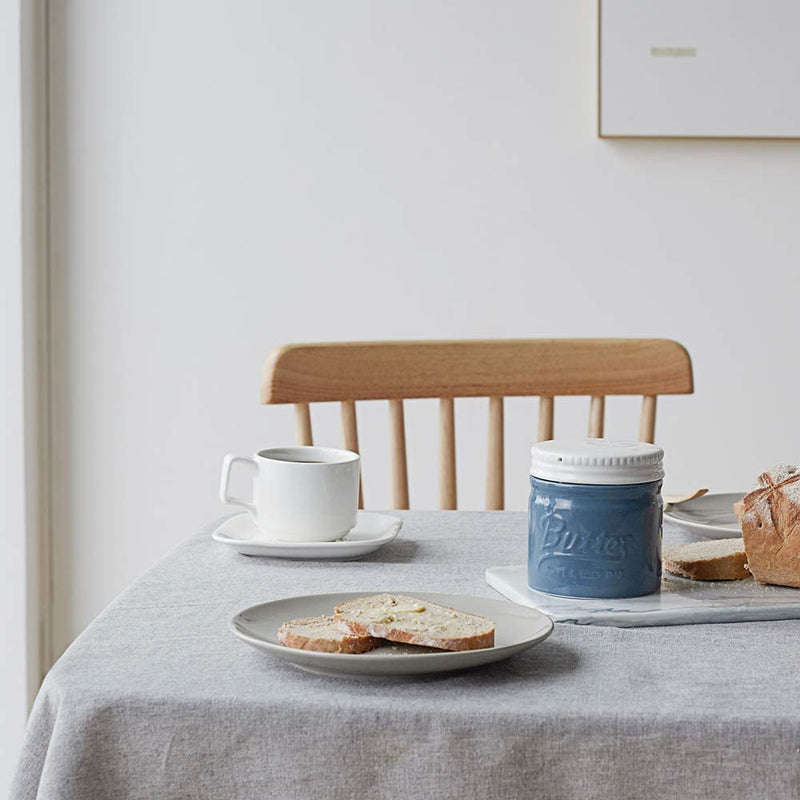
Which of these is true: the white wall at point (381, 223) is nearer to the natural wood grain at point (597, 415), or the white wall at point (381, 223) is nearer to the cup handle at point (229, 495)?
the natural wood grain at point (597, 415)

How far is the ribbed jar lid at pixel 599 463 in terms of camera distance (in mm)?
684

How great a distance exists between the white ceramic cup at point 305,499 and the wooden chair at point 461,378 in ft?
1.41

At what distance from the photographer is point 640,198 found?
194cm

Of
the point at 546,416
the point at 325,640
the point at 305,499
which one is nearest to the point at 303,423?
the point at 546,416

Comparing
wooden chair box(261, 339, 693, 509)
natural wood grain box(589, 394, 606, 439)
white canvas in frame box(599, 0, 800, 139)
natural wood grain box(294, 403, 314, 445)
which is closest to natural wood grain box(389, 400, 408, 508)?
wooden chair box(261, 339, 693, 509)

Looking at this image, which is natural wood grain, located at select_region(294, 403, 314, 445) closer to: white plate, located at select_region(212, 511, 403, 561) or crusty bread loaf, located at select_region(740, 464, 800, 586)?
→ white plate, located at select_region(212, 511, 403, 561)

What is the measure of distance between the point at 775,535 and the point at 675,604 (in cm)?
12

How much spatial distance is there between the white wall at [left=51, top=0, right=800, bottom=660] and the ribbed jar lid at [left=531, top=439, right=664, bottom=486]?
127 cm

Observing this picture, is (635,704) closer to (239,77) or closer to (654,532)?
(654,532)

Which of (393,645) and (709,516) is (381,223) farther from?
(393,645)

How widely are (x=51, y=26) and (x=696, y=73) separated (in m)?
1.22

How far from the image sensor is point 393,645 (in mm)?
575

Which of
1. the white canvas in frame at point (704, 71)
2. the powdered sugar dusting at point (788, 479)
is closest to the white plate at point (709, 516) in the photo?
the powdered sugar dusting at point (788, 479)

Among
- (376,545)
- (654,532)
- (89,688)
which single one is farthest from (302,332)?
(89,688)
